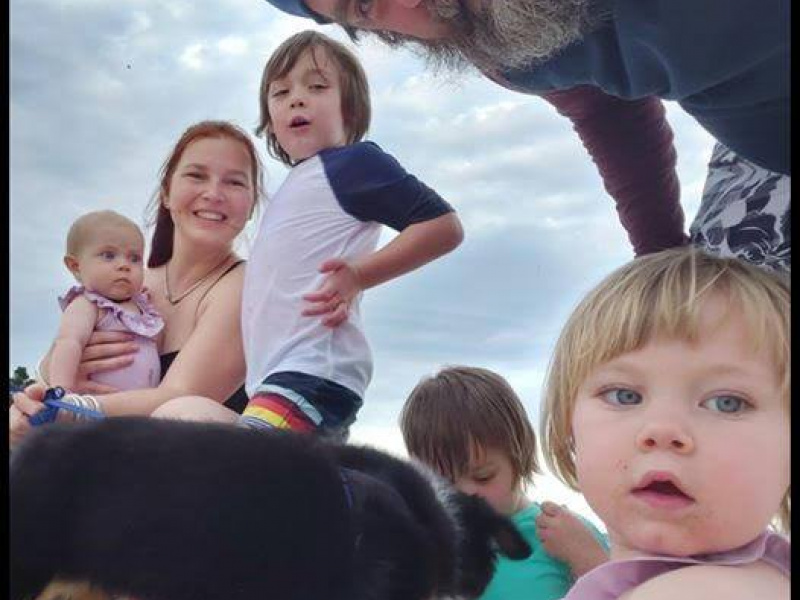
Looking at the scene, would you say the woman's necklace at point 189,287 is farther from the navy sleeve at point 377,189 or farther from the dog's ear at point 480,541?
the dog's ear at point 480,541

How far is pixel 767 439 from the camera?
19.8 inches

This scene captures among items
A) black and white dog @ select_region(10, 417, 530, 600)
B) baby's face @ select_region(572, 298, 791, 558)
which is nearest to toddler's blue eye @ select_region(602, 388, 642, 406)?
baby's face @ select_region(572, 298, 791, 558)

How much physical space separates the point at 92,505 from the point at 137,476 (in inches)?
0.9

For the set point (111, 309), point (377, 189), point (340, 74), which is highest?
point (340, 74)

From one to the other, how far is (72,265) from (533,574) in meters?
0.49

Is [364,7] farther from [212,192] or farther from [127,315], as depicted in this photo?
[127,315]

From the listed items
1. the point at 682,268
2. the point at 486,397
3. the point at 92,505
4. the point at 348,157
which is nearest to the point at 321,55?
the point at 348,157

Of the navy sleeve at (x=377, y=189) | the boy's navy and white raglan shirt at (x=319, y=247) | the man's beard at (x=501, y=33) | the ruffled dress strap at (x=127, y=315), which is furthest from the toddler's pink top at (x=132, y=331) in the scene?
the man's beard at (x=501, y=33)

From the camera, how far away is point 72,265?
936 mm

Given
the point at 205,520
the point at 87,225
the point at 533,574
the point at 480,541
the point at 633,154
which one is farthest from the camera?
the point at 633,154

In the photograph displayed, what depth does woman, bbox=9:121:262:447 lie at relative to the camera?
896 millimetres

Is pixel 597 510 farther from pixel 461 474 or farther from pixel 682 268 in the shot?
pixel 461 474

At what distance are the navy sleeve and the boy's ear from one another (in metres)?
0.24

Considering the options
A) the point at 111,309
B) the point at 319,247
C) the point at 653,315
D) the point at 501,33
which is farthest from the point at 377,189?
the point at 653,315
